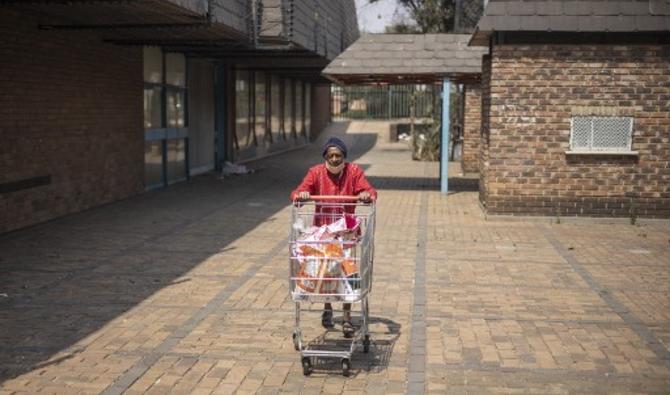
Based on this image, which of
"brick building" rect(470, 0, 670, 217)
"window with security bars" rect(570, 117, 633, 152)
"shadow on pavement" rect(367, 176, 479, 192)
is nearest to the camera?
"brick building" rect(470, 0, 670, 217)

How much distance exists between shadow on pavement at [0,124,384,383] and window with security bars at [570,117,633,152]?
5.11 metres

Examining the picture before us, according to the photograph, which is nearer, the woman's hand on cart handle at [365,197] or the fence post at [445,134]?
the woman's hand on cart handle at [365,197]

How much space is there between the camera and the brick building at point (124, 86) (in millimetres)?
11469

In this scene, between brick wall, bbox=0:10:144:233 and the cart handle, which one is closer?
the cart handle

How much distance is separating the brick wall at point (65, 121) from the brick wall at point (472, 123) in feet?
28.7

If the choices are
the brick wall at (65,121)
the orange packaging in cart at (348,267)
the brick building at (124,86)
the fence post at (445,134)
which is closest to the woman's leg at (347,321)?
the orange packaging in cart at (348,267)

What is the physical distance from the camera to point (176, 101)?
19.0 m

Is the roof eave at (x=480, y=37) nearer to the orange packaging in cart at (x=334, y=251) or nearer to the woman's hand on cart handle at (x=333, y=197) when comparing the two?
the woman's hand on cart handle at (x=333, y=197)

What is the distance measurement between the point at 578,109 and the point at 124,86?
847 cm

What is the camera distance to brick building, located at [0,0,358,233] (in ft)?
37.6

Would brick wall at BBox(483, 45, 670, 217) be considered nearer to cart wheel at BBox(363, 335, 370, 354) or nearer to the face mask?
the face mask

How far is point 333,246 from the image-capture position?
5.40 metres

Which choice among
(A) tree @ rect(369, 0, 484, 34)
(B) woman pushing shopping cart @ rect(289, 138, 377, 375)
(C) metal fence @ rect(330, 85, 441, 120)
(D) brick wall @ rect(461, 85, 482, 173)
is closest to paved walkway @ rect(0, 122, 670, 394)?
(B) woman pushing shopping cart @ rect(289, 138, 377, 375)

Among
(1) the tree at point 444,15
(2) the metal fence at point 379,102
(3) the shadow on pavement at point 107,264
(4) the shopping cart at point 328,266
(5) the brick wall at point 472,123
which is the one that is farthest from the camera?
(2) the metal fence at point 379,102
